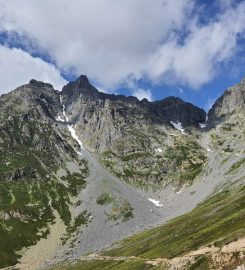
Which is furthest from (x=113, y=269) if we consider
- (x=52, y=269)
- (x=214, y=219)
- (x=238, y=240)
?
(x=52, y=269)

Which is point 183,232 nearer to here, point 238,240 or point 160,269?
point 160,269

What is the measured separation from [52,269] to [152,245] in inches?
2380

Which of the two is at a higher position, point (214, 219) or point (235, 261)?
point (214, 219)

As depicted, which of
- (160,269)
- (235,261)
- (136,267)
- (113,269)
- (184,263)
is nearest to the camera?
(235,261)

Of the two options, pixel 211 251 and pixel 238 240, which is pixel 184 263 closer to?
pixel 211 251

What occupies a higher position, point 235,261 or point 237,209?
point 237,209

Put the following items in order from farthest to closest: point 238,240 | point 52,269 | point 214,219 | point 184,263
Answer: point 52,269 < point 214,219 < point 184,263 < point 238,240

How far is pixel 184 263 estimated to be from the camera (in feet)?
275

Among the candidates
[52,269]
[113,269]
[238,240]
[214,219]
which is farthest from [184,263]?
[52,269]

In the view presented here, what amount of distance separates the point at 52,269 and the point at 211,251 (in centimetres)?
12806

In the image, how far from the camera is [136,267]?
115 m

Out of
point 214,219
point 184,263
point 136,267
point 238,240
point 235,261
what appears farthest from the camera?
point 214,219

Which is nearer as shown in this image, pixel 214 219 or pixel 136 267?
pixel 136 267

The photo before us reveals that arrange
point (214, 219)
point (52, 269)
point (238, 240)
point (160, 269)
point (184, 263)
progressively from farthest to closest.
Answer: point (52, 269) < point (214, 219) < point (160, 269) < point (184, 263) < point (238, 240)
